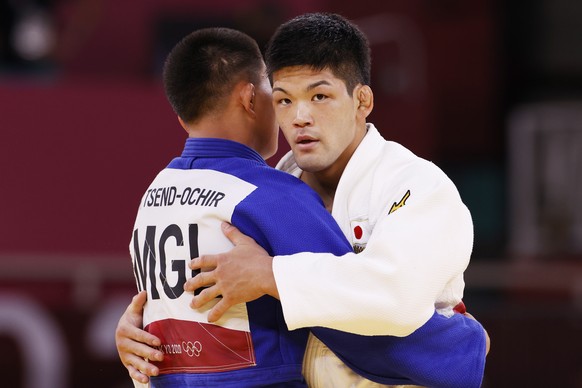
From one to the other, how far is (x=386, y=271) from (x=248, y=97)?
0.69 meters

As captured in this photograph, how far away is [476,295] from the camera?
7.82 m

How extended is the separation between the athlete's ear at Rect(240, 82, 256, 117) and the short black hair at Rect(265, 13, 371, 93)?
0.07 meters

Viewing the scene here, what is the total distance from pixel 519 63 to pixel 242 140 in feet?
28.1

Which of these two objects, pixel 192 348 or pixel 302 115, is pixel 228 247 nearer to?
pixel 192 348

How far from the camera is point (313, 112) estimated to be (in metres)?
2.91

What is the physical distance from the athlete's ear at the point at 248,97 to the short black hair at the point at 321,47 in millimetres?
70

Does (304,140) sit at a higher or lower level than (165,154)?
lower

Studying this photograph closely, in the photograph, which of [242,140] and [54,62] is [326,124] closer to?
[242,140]

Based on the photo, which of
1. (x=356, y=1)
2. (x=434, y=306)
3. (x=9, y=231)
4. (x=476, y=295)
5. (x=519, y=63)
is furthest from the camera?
(x=519, y=63)

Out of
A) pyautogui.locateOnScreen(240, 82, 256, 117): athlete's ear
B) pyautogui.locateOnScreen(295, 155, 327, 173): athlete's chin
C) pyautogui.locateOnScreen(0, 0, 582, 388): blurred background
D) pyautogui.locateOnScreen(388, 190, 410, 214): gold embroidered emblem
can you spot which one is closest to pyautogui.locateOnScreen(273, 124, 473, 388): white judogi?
pyautogui.locateOnScreen(388, 190, 410, 214): gold embroidered emblem

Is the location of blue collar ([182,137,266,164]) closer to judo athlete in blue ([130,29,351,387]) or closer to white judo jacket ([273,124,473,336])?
judo athlete in blue ([130,29,351,387])

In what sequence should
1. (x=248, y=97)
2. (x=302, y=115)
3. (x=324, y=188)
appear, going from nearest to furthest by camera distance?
(x=302, y=115)
(x=248, y=97)
(x=324, y=188)

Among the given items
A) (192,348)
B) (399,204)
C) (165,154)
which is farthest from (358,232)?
(165,154)

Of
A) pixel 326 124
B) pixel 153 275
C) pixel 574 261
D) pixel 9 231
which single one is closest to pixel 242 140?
pixel 326 124
